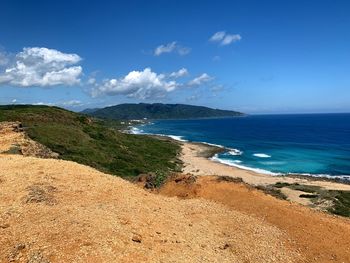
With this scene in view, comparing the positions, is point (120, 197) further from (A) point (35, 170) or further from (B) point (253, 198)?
Result: (B) point (253, 198)

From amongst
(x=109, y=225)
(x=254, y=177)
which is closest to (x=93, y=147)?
(x=254, y=177)

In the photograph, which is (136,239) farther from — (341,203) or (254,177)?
(254,177)

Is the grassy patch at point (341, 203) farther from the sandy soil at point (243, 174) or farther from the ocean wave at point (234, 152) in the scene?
the ocean wave at point (234, 152)

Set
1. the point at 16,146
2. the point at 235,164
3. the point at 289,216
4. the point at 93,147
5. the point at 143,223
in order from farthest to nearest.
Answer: the point at 235,164
the point at 93,147
the point at 16,146
the point at 289,216
the point at 143,223

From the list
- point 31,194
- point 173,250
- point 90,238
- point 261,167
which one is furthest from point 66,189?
point 261,167

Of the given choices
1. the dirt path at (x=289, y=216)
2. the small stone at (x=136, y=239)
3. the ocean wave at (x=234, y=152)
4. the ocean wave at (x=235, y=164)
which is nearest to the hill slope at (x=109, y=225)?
the small stone at (x=136, y=239)

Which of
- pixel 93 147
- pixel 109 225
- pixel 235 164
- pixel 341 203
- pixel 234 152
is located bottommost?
pixel 234 152
